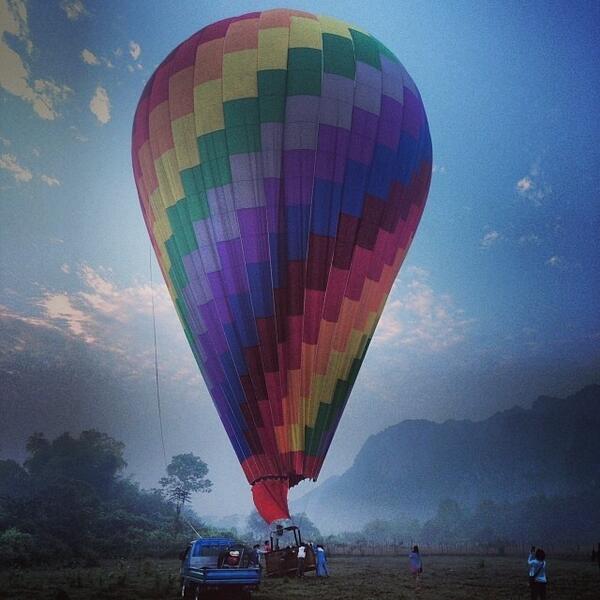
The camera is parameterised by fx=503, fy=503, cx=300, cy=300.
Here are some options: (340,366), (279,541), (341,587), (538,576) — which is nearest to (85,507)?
(279,541)

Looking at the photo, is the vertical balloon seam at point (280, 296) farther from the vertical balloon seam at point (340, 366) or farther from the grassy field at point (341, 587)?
the grassy field at point (341, 587)

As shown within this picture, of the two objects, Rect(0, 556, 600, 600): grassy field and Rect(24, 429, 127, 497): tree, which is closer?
Rect(0, 556, 600, 600): grassy field

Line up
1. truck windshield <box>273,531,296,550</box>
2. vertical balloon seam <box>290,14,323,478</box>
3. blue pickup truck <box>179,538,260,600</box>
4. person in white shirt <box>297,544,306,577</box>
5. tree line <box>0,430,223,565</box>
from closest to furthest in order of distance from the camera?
blue pickup truck <box>179,538,260,600</box>, vertical balloon seam <box>290,14,323,478</box>, person in white shirt <box>297,544,306,577</box>, truck windshield <box>273,531,296,550</box>, tree line <box>0,430,223,565</box>

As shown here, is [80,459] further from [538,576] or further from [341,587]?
[538,576]

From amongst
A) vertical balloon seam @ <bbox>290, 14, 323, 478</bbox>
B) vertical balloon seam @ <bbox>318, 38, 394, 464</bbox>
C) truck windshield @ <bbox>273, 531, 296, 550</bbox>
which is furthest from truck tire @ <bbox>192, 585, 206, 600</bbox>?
vertical balloon seam @ <bbox>318, 38, 394, 464</bbox>

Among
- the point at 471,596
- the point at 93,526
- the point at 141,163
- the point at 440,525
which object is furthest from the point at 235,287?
the point at 440,525

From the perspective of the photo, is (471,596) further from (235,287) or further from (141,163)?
(141,163)

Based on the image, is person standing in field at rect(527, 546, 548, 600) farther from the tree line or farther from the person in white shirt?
the tree line
